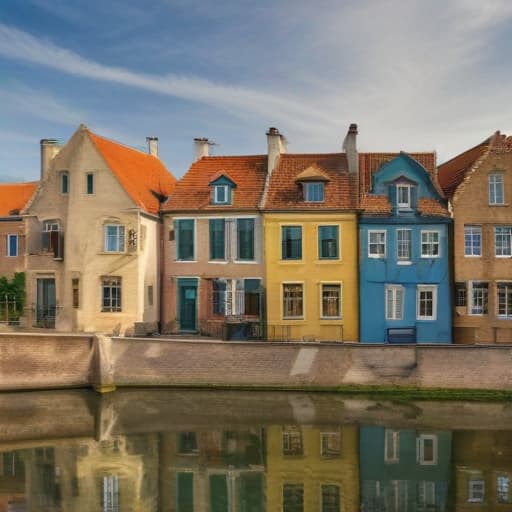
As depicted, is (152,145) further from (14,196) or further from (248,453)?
(248,453)

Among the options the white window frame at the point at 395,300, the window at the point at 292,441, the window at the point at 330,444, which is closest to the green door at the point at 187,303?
the white window frame at the point at 395,300

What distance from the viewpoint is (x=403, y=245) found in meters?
33.6

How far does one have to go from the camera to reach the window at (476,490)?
60.6 feet

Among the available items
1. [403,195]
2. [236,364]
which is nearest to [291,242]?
[403,195]

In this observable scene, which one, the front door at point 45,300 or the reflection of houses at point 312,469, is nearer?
the reflection of houses at point 312,469

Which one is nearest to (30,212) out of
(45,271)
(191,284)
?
(45,271)

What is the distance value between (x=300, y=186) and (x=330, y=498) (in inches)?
801

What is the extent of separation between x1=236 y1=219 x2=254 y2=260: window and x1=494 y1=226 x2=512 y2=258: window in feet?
47.2

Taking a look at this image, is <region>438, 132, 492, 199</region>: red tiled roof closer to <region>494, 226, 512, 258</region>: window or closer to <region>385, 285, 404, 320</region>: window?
<region>494, 226, 512, 258</region>: window

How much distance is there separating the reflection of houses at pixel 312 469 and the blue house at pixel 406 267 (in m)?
9.71

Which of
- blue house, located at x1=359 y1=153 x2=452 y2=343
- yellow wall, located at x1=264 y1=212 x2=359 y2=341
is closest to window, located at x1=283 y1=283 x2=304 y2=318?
yellow wall, located at x1=264 y1=212 x2=359 y2=341

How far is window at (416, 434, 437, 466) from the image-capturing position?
22.0m

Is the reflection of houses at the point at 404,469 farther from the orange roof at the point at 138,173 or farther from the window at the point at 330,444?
the orange roof at the point at 138,173

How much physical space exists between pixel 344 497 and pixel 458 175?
22.9 metres
